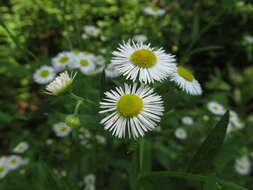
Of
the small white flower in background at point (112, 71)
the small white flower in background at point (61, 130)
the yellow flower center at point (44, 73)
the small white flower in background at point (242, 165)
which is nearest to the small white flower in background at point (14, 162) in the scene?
the small white flower in background at point (61, 130)

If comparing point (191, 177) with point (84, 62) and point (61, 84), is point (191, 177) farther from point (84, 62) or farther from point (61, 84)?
point (84, 62)

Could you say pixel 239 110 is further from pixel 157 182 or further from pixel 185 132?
pixel 157 182

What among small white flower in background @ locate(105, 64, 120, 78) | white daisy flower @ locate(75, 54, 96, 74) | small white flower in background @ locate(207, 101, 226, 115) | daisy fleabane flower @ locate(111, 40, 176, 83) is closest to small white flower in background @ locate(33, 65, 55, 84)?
white daisy flower @ locate(75, 54, 96, 74)

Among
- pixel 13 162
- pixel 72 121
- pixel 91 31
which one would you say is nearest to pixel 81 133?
pixel 13 162

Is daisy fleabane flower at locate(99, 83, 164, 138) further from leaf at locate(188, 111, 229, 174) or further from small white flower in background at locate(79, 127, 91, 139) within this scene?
small white flower in background at locate(79, 127, 91, 139)

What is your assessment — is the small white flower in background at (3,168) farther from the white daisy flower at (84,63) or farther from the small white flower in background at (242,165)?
the small white flower in background at (242,165)

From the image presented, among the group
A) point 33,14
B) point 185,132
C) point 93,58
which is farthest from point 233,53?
point 33,14
